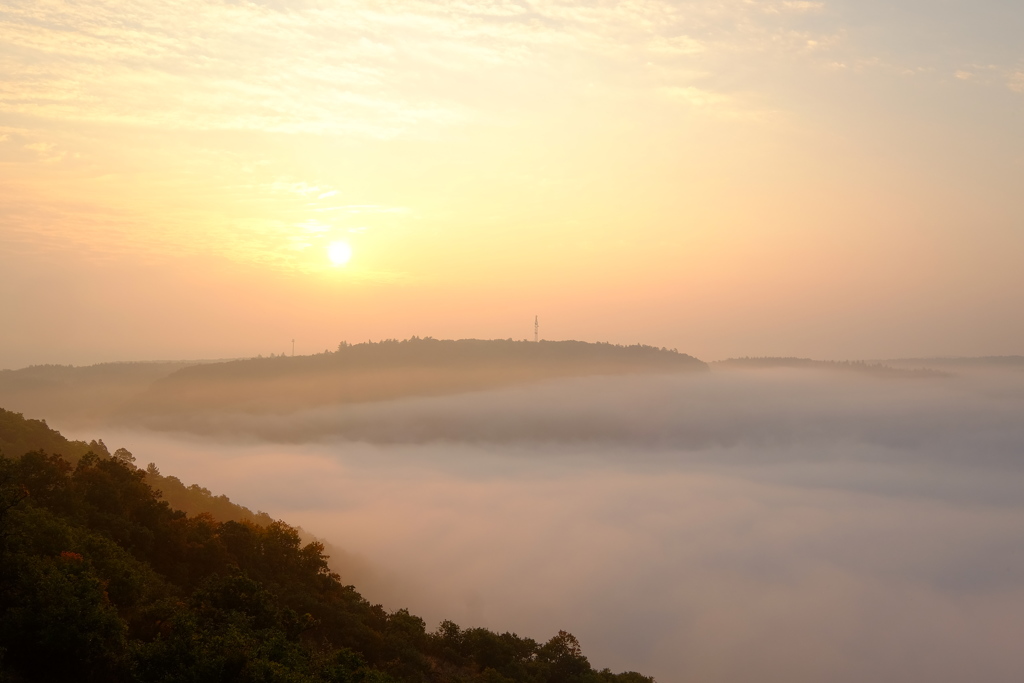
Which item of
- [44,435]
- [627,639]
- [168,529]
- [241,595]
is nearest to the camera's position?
[241,595]

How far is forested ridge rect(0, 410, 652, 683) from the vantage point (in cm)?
3111

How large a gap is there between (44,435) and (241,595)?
182 feet

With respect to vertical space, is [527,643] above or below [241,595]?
below

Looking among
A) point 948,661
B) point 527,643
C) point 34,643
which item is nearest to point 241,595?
point 34,643

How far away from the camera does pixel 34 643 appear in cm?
3100

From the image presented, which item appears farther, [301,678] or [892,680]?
[892,680]

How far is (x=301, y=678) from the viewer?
98.1 ft

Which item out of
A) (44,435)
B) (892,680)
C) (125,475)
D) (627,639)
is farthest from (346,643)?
(892,680)

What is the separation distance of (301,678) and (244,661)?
2415mm

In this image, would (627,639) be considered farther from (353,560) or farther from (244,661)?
(244,661)

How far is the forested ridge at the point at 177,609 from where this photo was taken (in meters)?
31.1

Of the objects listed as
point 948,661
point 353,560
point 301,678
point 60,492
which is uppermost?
point 60,492

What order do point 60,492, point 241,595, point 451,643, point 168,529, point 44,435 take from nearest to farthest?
1. point 241,595
2. point 60,492
3. point 168,529
4. point 451,643
5. point 44,435

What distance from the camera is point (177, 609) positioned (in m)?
39.2
